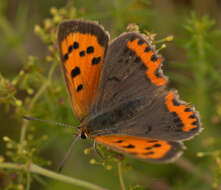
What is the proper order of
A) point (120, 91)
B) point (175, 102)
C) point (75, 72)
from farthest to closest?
point (120, 91) < point (75, 72) < point (175, 102)

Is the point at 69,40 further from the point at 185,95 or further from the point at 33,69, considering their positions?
the point at 185,95

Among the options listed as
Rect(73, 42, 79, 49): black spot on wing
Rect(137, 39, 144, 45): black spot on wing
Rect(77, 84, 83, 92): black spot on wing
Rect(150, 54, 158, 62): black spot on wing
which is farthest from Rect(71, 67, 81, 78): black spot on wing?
Rect(150, 54, 158, 62): black spot on wing

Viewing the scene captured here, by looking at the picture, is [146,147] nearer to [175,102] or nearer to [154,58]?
[175,102]

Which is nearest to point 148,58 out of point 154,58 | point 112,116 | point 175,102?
point 154,58

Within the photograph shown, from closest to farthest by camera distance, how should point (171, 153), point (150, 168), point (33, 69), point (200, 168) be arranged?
point (171, 153) → point (33, 69) → point (200, 168) → point (150, 168)

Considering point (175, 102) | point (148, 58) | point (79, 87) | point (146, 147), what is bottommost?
point (146, 147)

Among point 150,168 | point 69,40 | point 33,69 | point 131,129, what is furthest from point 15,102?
point 150,168
